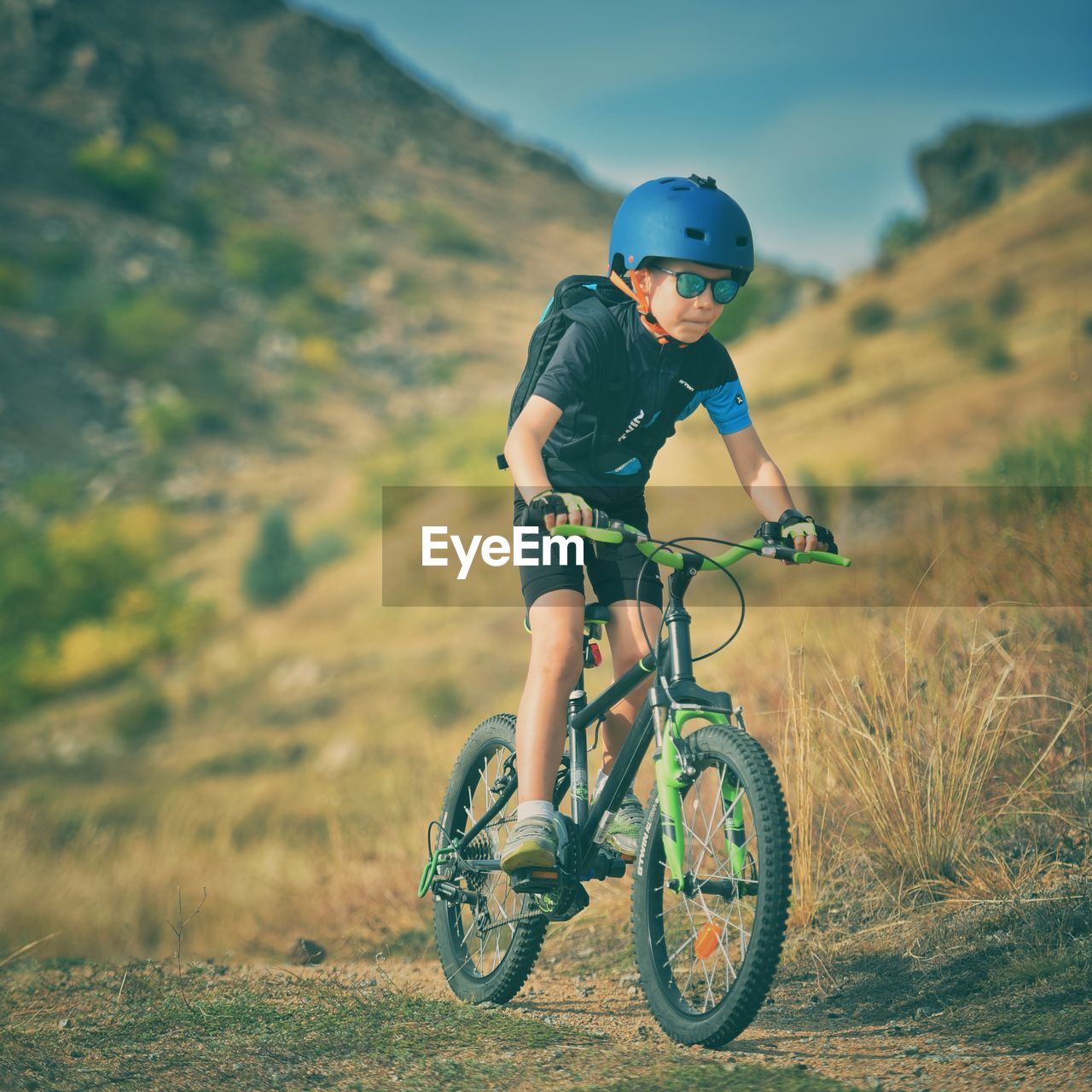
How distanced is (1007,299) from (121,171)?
71020mm

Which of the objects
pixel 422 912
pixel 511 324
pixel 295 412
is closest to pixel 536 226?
pixel 511 324

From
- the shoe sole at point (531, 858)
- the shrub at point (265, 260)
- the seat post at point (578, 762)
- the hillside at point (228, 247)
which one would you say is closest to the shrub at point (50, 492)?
the hillside at point (228, 247)

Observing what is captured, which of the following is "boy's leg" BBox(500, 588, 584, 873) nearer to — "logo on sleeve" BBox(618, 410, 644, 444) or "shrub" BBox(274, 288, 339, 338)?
"logo on sleeve" BBox(618, 410, 644, 444)

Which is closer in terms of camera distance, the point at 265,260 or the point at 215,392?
the point at 215,392

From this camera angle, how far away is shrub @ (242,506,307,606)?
5020cm

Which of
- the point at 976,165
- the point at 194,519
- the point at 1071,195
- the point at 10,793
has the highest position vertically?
the point at 976,165

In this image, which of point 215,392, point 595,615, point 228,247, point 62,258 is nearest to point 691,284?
point 595,615

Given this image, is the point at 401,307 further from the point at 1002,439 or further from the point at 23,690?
the point at 1002,439

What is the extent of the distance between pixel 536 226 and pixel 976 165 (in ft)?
227

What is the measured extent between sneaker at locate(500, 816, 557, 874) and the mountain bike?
0.06 m

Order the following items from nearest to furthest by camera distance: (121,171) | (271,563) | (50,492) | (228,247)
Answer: (271,563)
(50,492)
(121,171)
(228,247)

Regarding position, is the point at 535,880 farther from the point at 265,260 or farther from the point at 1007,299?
the point at 265,260

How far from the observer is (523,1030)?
4.13m

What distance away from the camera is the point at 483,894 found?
191 inches
